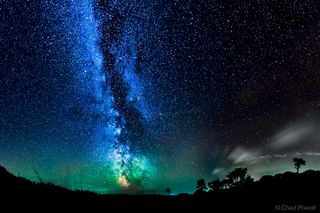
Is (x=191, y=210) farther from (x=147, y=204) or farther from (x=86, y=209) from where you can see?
(x=86, y=209)

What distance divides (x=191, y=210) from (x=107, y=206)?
6292 mm

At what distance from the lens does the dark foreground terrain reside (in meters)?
18.9

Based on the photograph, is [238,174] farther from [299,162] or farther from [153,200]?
[153,200]

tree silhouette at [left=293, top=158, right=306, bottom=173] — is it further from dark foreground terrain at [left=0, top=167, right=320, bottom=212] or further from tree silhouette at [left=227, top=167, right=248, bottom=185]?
dark foreground terrain at [left=0, top=167, right=320, bottom=212]

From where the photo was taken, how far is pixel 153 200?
25625 millimetres

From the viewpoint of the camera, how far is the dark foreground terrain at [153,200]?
18.9m

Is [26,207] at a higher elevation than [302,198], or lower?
lower

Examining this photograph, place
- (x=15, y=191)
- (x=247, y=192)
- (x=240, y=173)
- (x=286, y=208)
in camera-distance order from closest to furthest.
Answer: (x=15, y=191), (x=286, y=208), (x=247, y=192), (x=240, y=173)

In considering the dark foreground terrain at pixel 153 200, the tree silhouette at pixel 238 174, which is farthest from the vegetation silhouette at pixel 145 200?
the tree silhouette at pixel 238 174

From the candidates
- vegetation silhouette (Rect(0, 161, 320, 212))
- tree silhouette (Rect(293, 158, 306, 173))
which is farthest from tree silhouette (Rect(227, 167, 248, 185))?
vegetation silhouette (Rect(0, 161, 320, 212))

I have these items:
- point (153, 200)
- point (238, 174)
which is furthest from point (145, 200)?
point (238, 174)

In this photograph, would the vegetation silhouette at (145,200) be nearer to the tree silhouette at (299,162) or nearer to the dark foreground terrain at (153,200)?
the dark foreground terrain at (153,200)

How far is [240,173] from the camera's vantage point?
7469cm

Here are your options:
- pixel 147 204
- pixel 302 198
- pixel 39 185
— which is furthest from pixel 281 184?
pixel 39 185
